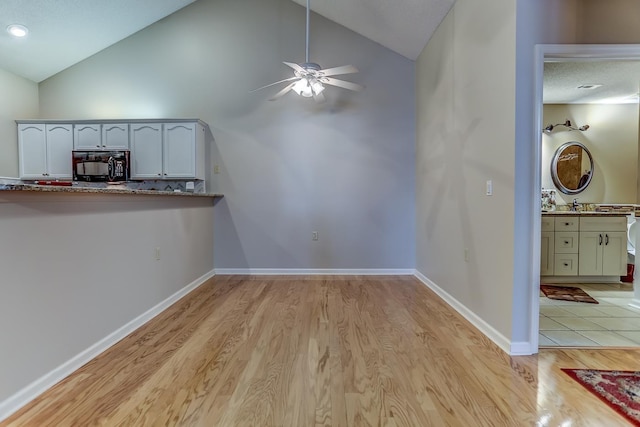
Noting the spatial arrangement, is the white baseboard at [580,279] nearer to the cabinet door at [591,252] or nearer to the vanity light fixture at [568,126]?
the cabinet door at [591,252]

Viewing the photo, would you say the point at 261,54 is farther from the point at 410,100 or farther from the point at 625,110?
the point at 625,110

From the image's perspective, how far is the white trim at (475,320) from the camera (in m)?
2.20

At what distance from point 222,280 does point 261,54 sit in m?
3.16

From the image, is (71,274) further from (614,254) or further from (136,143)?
(614,254)

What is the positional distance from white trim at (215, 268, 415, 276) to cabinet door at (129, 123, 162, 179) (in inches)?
63.3

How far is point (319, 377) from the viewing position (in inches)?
72.4

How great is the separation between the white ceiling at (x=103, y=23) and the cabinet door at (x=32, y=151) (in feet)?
2.81

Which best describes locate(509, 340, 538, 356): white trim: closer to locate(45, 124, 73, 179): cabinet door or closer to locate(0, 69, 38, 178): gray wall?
locate(45, 124, 73, 179): cabinet door

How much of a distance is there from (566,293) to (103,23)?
21.6 feet

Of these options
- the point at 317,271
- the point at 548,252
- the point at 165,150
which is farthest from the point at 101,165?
the point at 548,252

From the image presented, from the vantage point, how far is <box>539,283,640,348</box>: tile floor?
2328 millimetres

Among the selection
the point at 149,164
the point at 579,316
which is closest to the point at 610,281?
the point at 579,316

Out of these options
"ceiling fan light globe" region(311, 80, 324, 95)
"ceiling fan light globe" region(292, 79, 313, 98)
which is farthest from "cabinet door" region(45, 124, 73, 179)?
"ceiling fan light globe" region(311, 80, 324, 95)

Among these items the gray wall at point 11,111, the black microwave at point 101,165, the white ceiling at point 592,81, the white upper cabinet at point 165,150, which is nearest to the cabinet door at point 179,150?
the white upper cabinet at point 165,150
